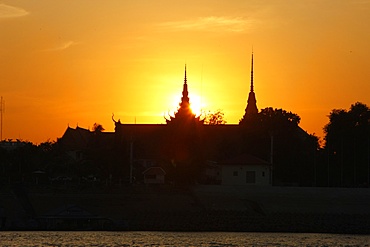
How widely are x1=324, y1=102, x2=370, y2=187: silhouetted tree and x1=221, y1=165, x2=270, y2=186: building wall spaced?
8.71 meters

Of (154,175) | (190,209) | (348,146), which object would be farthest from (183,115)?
(190,209)

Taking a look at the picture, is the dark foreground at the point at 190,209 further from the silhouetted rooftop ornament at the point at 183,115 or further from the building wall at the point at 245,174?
the silhouetted rooftop ornament at the point at 183,115

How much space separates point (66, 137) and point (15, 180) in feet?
146

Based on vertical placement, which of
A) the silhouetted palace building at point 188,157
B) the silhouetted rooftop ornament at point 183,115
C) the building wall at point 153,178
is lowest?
the building wall at point 153,178

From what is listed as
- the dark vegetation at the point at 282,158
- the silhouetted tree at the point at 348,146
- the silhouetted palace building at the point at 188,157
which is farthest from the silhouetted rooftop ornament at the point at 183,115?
the silhouetted tree at the point at 348,146

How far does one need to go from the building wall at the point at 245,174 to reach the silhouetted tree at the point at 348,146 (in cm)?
871

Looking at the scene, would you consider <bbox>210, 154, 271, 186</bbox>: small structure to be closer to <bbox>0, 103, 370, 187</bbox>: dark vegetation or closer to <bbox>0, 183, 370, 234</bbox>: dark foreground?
<bbox>0, 103, 370, 187</bbox>: dark vegetation

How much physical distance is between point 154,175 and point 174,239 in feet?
120

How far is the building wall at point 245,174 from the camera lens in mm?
91562

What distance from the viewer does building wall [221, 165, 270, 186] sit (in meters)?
91.6

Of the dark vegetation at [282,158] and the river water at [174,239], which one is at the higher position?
the dark vegetation at [282,158]

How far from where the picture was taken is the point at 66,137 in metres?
132

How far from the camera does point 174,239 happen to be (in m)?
58.3

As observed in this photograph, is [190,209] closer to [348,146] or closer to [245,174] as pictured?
[245,174]
